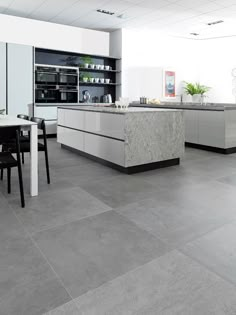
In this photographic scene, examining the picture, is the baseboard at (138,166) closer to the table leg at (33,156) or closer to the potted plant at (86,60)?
the table leg at (33,156)

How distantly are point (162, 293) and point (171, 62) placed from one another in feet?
27.2

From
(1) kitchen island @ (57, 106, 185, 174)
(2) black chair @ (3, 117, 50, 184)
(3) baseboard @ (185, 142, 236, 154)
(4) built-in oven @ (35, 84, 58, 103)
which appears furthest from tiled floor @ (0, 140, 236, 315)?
(4) built-in oven @ (35, 84, 58, 103)

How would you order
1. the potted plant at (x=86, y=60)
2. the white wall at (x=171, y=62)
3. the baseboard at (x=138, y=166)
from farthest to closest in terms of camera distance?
the white wall at (x=171, y=62)
the potted plant at (x=86, y=60)
the baseboard at (x=138, y=166)

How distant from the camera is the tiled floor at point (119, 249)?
1.40 meters

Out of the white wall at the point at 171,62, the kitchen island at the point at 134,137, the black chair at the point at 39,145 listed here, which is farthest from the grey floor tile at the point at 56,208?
the white wall at the point at 171,62

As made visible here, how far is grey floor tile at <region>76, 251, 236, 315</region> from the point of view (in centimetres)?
134

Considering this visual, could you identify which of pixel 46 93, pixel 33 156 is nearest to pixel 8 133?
pixel 33 156

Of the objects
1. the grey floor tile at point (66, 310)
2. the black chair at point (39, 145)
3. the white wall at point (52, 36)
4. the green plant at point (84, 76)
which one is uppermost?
the white wall at point (52, 36)

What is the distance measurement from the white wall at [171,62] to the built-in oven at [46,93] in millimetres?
1987

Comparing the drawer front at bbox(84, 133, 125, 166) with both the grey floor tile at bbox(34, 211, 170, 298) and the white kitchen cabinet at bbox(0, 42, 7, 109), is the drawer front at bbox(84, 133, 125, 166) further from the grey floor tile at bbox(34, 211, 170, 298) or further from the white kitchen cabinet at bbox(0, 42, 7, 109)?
the white kitchen cabinet at bbox(0, 42, 7, 109)

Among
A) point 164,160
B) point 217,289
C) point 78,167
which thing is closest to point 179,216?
point 217,289

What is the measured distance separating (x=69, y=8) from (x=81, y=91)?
2228mm

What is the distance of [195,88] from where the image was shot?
9.02 meters

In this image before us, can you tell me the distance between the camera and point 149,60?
8.29 meters
